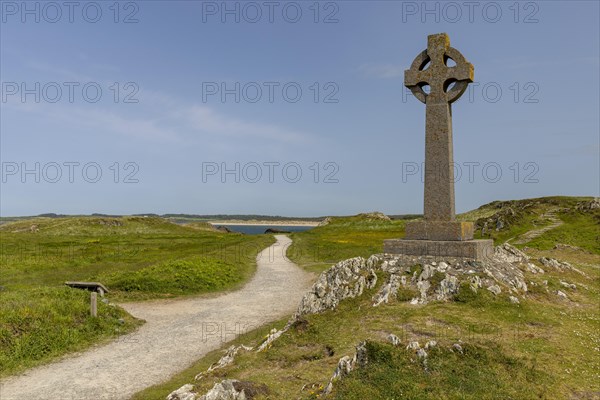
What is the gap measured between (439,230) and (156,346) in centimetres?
1293

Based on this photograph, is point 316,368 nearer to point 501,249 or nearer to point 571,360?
point 571,360

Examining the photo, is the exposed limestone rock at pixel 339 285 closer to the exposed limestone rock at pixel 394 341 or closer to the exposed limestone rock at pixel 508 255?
the exposed limestone rock at pixel 394 341

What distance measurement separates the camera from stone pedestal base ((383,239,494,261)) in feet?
54.5

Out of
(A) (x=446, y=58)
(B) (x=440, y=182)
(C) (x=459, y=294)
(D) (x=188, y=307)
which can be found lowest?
(D) (x=188, y=307)

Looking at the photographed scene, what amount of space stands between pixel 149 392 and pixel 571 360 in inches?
468

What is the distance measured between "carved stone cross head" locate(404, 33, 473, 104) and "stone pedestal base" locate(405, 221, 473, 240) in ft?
17.2

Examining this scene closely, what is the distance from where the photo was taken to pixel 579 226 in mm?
45125

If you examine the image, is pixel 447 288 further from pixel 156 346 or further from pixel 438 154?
pixel 156 346

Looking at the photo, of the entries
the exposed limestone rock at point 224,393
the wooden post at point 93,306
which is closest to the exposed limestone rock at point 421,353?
the exposed limestone rock at point 224,393

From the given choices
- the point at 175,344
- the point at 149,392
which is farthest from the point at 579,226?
the point at 149,392

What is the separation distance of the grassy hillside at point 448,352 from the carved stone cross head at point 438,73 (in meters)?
8.36

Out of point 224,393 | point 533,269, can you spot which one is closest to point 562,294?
point 533,269

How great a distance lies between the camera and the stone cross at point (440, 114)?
17.8 meters

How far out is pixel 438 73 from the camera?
18.1 m
